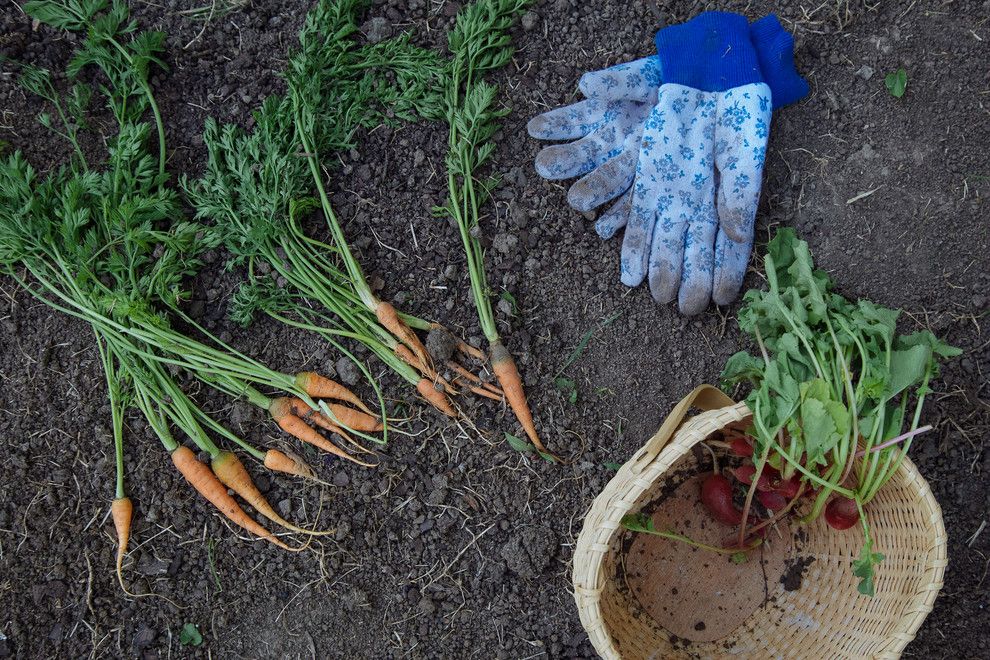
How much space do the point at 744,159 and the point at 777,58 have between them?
0.27 metres

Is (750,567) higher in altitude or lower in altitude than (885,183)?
lower

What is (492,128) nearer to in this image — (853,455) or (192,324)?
(192,324)

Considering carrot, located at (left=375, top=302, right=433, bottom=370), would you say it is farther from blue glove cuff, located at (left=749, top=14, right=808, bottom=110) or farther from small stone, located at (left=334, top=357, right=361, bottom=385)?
blue glove cuff, located at (left=749, top=14, right=808, bottom=110)

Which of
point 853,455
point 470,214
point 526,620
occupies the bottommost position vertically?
point 526,620

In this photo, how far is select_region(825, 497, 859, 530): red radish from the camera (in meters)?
1.61

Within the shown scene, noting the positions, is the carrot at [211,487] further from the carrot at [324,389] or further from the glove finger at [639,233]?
the glove finger at [639,233]

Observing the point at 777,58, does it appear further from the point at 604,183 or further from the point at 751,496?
the point at 751,496

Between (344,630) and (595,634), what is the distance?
2.38ft

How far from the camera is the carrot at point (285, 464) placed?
1902 mm

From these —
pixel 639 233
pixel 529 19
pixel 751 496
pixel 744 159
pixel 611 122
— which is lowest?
pixel 751 496

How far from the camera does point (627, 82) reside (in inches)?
Result: 76.0

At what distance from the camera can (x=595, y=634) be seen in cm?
153

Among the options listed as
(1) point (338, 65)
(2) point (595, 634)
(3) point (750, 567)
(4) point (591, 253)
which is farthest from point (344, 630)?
(1) point (338, 65)

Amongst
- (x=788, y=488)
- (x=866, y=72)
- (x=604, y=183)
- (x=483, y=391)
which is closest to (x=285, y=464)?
(x=483, y=391)
